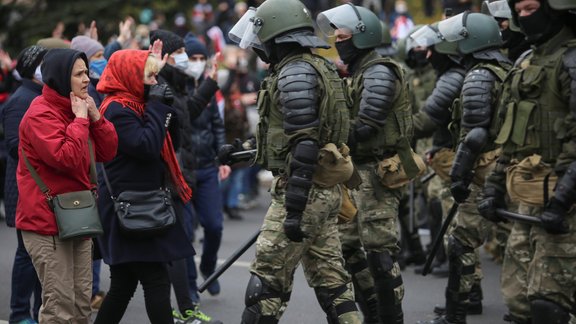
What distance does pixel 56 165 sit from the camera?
5.50 metres

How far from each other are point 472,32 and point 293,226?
2376mm

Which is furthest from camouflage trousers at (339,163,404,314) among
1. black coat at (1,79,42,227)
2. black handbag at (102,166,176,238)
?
black coat at (1,79,42,227)

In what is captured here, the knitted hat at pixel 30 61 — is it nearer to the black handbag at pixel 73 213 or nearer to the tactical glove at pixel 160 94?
the tactical glove at pixel 160 94

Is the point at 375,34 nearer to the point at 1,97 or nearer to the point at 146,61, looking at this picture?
the point at 146,61

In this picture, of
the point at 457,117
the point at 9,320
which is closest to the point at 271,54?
the point at 457,117

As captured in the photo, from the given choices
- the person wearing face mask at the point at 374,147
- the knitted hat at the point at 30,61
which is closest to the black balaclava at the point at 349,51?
the person wearing face mask at the point at 374,147

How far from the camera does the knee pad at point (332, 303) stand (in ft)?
19.3

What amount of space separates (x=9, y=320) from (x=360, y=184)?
2710 mm

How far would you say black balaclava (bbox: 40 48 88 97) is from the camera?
559 centimetres

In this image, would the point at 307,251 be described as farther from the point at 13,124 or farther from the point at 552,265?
the point at 13,124

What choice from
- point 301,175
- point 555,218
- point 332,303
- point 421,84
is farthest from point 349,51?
point 421,84

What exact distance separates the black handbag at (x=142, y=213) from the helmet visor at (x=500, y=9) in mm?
3215

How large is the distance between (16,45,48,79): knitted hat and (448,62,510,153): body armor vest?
2.92 m

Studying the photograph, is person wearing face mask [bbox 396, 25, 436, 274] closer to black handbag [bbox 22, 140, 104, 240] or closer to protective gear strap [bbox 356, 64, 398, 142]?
protective gear strap [bbox 356, 64, 398, 142]
